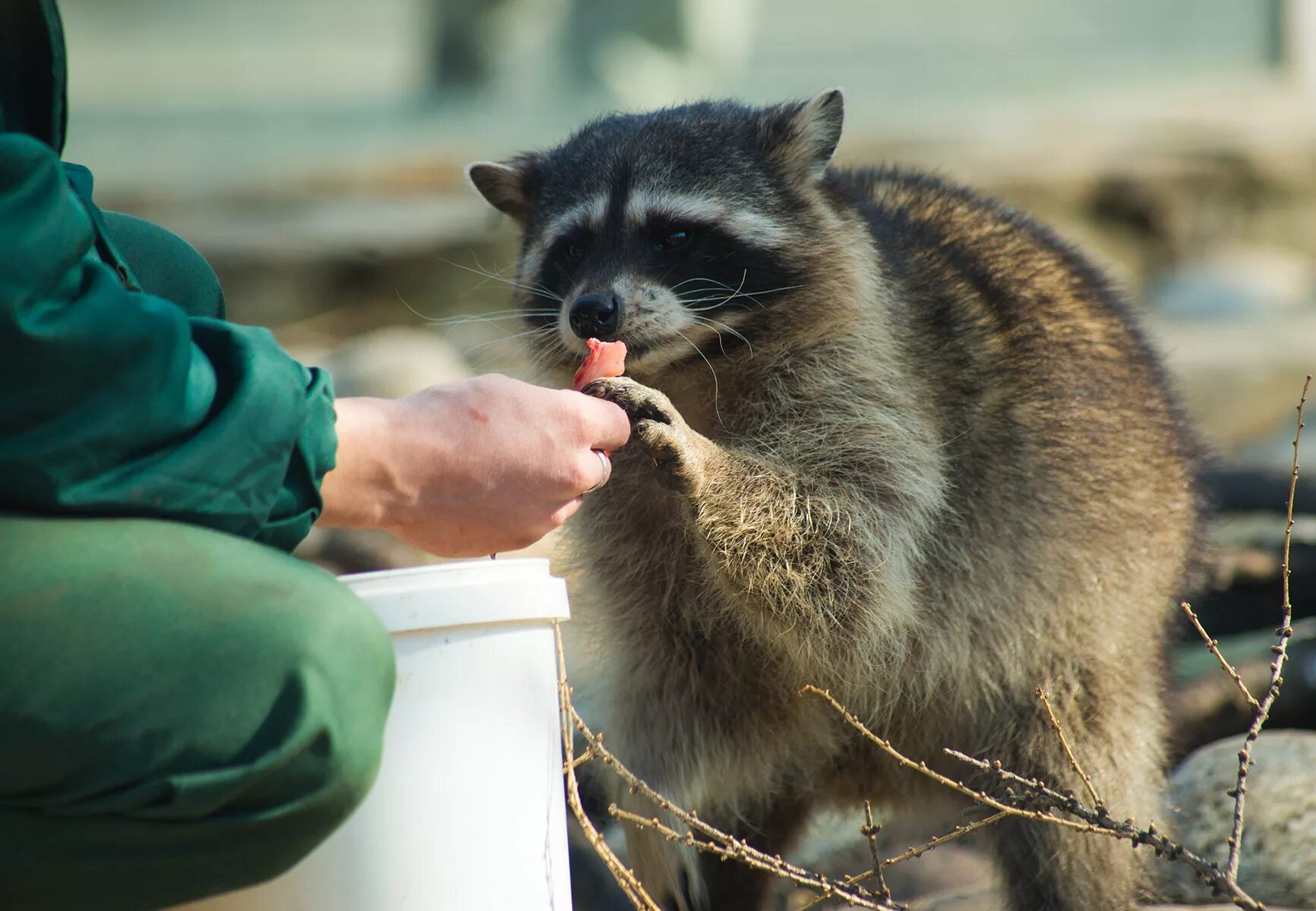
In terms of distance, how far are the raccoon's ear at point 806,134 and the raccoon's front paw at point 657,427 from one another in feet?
2.95

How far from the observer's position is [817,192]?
3.30 meters

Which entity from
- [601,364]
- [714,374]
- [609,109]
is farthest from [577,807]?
[609,109]

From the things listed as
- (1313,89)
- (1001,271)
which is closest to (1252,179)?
(1313,89)

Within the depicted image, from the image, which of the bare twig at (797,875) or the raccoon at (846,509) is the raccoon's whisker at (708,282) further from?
the bare twig at (797,875)

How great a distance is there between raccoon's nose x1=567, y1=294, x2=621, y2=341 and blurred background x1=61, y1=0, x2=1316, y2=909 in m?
5.54

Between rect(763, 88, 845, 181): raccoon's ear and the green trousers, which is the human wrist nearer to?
the green trousers

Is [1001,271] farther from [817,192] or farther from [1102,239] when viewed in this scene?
[1102,239]

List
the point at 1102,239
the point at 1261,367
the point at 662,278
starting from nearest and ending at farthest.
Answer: the point at 662,278 < the point at 1261,367 < the point at 1102,239

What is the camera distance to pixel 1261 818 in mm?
3213

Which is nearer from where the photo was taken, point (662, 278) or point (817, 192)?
point (662, 278)

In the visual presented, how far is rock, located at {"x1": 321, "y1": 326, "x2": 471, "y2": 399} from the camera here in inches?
246

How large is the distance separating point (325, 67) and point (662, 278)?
26.5 ft

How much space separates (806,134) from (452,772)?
1.93 m

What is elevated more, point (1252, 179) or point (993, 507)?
point (993, 507)
